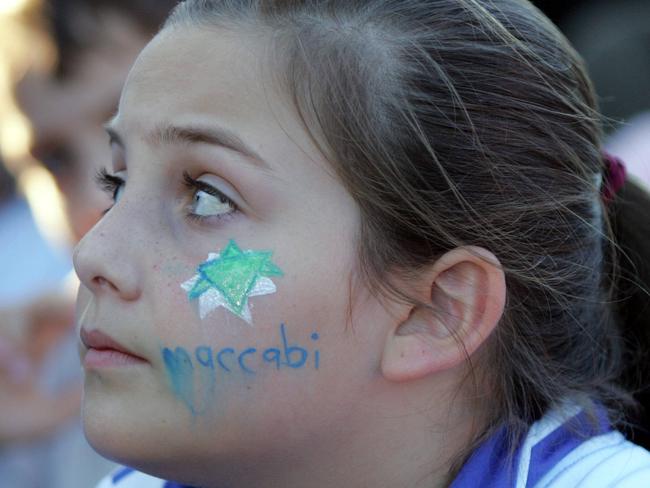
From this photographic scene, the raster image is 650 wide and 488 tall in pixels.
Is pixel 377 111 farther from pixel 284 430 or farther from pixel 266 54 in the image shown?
pixel 284 430

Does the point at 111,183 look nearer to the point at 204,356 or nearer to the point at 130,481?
the point at 204,356

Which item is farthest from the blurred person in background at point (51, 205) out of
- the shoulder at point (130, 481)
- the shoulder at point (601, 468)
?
the shoulder at point (601, 468)

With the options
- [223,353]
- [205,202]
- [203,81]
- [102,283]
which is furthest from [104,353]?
[203,81]

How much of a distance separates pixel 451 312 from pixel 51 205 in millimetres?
2129

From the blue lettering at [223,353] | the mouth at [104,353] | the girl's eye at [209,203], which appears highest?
the girl's eye at [209,203]

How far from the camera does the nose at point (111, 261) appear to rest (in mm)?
1749

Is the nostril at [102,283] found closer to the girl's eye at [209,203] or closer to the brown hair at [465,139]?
the girl's eye at [209,203]

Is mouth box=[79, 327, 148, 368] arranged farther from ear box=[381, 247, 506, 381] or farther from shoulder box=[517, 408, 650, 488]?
shoulder box=[517, 408, 650, 488]

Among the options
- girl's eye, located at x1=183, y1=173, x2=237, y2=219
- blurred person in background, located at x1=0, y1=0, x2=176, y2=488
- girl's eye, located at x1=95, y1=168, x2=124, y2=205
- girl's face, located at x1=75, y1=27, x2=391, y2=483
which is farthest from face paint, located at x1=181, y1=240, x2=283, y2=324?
blurred person in background, located at x1=0, y1=0, x2=176, y2=488

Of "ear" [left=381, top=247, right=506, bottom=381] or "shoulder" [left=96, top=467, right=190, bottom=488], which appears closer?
"ear" [left=381, top=247, right=506, bottom=381]

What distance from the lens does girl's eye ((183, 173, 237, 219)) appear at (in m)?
1.80

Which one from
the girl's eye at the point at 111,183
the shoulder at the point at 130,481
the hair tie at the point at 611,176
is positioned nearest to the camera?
the girl's eye at the point at 111,183

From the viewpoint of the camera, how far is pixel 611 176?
2176 mm

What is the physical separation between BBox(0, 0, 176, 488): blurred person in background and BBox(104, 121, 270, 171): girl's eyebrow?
1495 mm
